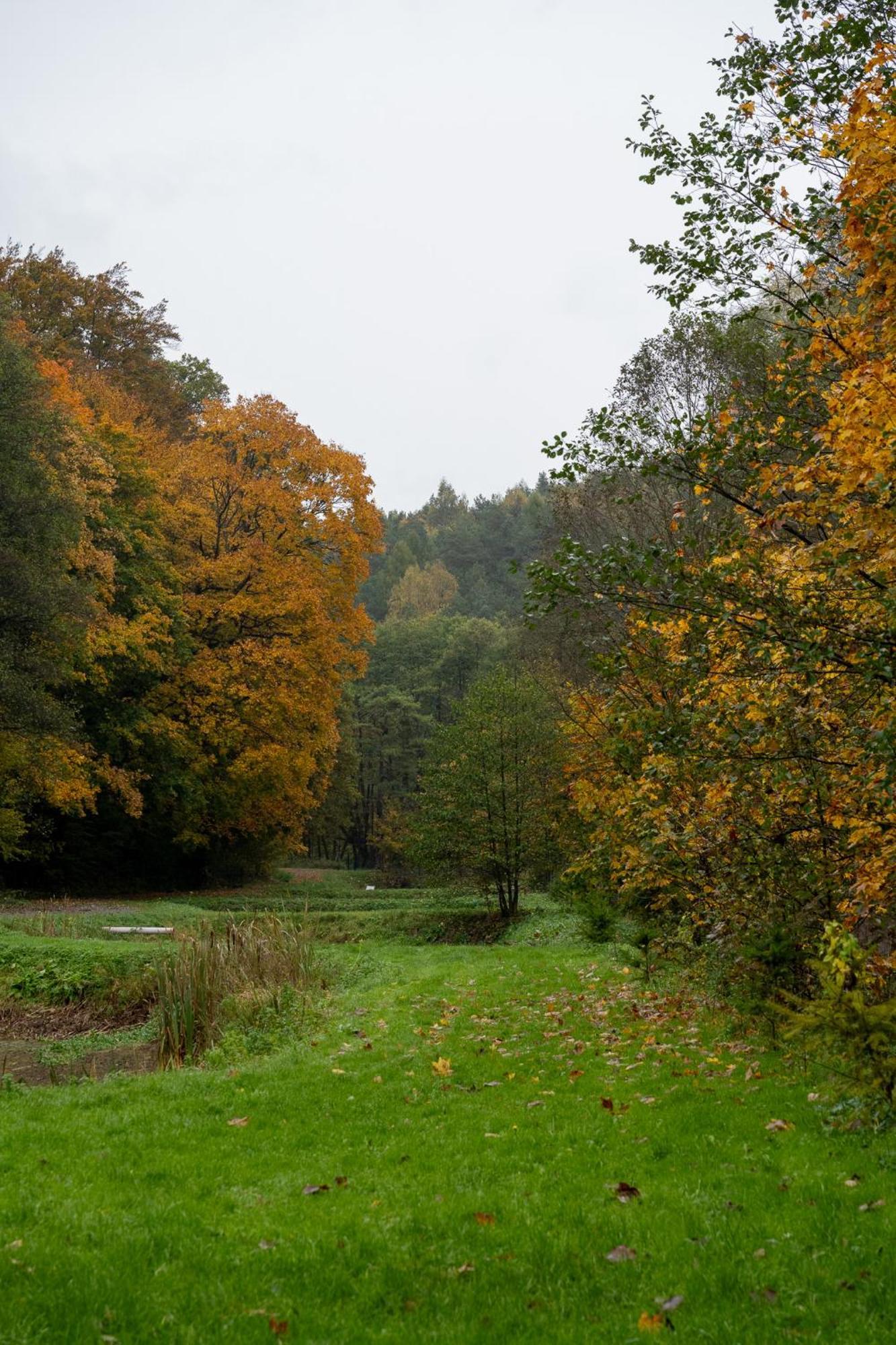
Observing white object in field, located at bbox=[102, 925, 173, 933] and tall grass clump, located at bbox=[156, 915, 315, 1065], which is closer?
Result: tall grass clump, located at bbox=[156, 915, 315, 1065]

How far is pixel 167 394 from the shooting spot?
35.4 m

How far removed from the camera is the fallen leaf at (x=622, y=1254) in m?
4.16

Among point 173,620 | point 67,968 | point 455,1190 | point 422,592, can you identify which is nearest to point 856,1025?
point 455,1190

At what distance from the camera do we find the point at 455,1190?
5.12m

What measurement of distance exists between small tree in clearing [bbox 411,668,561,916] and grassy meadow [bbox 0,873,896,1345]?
12.3 meters

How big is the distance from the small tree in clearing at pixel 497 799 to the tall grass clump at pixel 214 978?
991cm

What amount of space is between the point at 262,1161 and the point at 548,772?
59.3 ft

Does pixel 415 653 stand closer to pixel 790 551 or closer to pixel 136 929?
pixel 136 929

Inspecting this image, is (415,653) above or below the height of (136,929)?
above

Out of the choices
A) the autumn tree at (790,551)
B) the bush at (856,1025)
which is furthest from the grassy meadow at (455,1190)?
the autumn tree at (790,551)

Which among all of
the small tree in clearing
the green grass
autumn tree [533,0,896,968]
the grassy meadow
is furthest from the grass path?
the small tree in clearing

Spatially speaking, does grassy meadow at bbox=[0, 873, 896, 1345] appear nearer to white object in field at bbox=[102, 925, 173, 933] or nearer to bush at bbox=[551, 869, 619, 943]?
bush at bbox=[551, 869, 619, 943]

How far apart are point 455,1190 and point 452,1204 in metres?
0.27

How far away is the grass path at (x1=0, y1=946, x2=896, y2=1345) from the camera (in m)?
3.69
